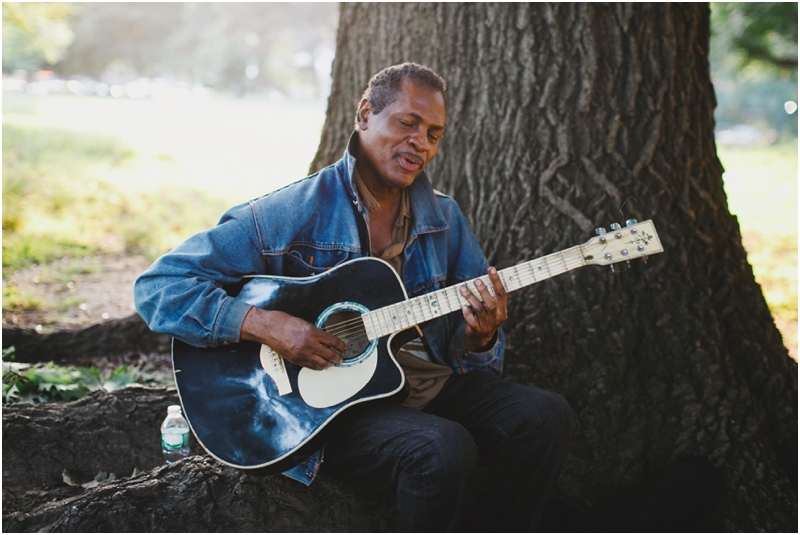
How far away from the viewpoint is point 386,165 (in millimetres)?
2594

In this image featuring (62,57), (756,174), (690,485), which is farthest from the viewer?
(62,57)

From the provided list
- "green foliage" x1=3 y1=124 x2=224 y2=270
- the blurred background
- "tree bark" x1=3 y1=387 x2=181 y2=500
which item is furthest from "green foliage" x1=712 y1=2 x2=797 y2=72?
"tree bark" x1=3 y1=387 x2=181 y2=500

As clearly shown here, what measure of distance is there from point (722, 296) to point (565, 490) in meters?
1.23

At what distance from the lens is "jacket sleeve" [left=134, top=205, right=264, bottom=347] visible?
231 centimetres

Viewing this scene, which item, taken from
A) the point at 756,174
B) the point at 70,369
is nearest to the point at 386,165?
the point at 70,369

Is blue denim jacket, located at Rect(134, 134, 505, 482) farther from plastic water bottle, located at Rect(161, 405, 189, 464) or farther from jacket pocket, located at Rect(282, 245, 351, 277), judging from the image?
plastic water bottle, located at Rect(161, 405, 189, 464)

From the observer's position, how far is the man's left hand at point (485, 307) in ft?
7.56

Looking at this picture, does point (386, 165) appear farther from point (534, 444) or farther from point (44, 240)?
point (44, 240)

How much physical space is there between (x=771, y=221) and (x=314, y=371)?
30.0ft

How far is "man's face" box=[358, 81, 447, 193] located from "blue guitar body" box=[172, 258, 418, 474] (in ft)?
1.36

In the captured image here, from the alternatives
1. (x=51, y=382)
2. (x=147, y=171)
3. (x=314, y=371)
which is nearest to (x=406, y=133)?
(x=314, y=371)

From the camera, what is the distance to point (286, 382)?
7.57 feet

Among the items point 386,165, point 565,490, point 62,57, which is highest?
point 62,57

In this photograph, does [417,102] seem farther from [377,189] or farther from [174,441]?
[174,441]
